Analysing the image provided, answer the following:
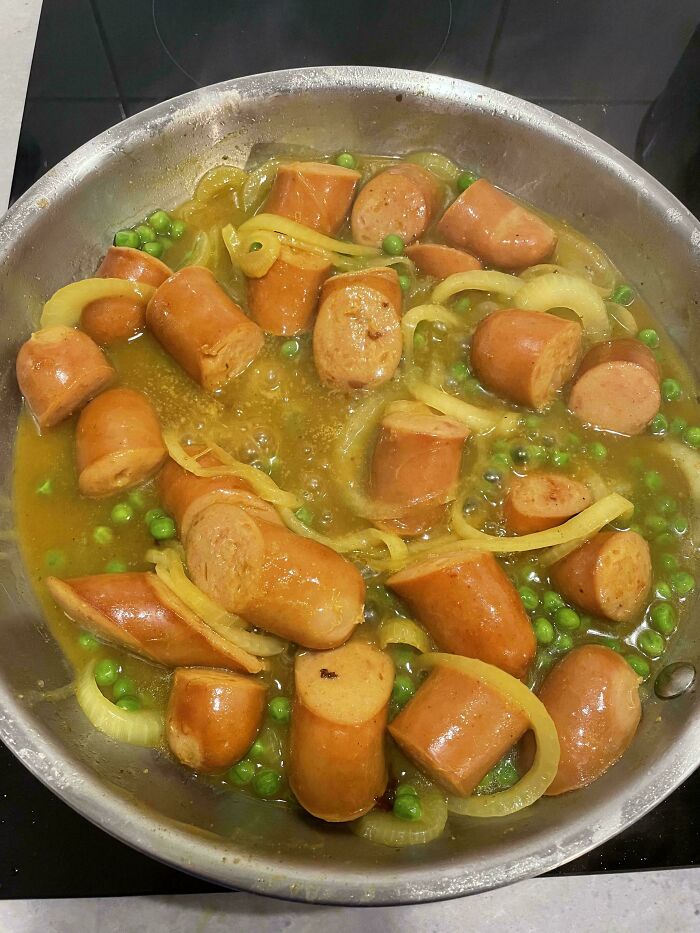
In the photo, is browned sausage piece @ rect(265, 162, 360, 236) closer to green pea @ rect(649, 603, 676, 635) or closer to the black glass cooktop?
the black glass cooktop

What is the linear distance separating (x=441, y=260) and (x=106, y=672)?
2045mm

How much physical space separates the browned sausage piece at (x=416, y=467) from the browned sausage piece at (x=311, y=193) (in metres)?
0.99

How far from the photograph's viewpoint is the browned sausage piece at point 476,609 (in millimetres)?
2318

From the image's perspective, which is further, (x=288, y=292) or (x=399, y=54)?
(x=399, y=54)

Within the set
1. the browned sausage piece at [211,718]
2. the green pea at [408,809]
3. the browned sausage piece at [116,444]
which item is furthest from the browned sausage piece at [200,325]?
the green pea at [408,809]

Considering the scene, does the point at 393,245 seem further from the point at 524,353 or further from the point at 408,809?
the point at 408,809

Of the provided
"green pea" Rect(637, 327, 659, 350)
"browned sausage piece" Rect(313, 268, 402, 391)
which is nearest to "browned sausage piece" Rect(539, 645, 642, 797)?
"browned sausage piece" Rect(313, 268, 402, 391)

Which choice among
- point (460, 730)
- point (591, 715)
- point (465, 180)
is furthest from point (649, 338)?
point (460, 730)

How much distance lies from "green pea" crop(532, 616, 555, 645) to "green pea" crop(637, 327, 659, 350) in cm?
133

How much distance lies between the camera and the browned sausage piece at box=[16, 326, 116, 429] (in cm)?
261

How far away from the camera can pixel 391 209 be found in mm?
3072

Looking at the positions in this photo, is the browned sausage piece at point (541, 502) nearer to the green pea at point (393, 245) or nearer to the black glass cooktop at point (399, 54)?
the green pea at point (393, 245)

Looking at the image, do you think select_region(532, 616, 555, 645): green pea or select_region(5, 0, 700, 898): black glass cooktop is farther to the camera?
select_region(5, 0, 700, 898): black glass cooktop

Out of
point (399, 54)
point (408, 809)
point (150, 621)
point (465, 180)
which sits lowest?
point (408, 809)
